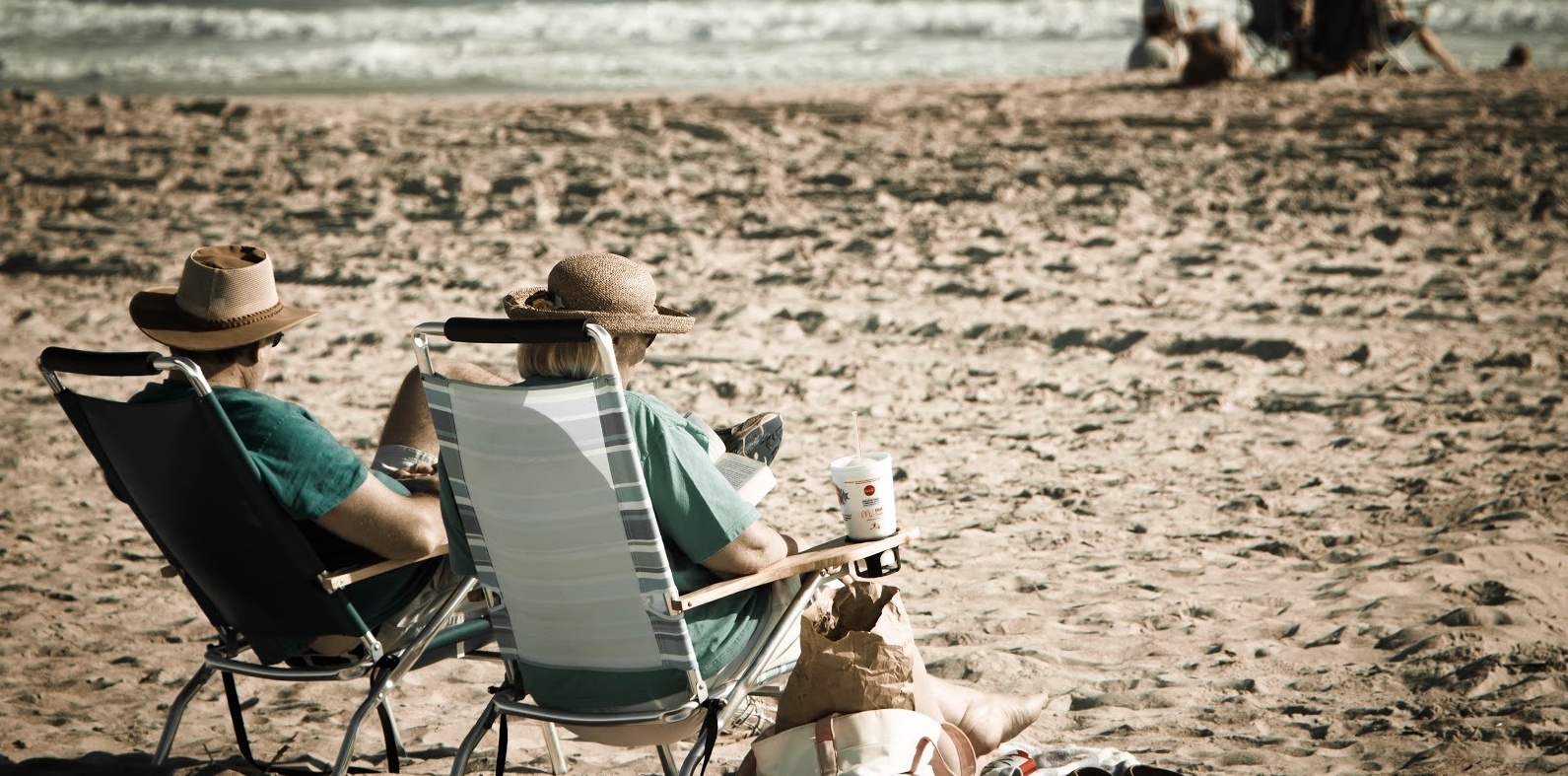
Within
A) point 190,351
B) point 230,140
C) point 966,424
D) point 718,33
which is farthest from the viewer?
point 718,33

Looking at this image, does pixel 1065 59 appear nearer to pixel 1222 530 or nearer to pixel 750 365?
pixel 750 365

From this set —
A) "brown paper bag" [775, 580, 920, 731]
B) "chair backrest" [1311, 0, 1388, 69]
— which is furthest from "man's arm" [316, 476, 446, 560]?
"chair backrest" [1311, 0, 1388, 69]

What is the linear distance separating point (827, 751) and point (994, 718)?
0.56 m

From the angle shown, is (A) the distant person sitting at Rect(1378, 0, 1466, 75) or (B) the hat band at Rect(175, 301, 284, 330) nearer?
(B) the hat band at Rect(175, 301, 284, 330)

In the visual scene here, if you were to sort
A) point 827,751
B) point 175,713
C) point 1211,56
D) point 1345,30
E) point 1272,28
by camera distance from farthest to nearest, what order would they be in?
point 1272,28
point 1345,30
point 1211,56
point 175,713
point 827,751

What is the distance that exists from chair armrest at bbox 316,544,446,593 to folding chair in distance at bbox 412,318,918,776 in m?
0.28

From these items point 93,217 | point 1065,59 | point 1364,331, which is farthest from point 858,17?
point 1364,331

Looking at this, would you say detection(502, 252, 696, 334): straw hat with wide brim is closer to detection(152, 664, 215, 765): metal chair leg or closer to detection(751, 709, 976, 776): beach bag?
detection(751, 709, 976, 776): beach bag

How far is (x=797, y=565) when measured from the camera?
2.79 meters

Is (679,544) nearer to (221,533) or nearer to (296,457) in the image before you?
(296,457)

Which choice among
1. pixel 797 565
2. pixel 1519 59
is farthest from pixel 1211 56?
pixel 797 565

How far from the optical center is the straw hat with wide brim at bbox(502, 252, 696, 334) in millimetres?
2768

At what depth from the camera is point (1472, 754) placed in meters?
3.15

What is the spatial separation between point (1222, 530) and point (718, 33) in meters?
23.5
